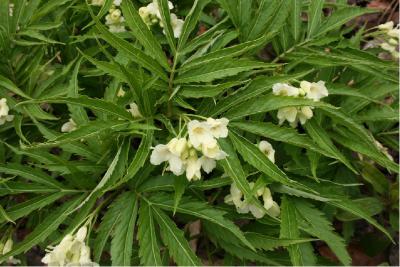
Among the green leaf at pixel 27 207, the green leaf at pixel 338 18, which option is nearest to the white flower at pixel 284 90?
the green leaf at pixel 338 18

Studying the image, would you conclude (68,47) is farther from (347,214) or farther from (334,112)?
(347,214)

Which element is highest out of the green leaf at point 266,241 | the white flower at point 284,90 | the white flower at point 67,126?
the white flower at point 284,90

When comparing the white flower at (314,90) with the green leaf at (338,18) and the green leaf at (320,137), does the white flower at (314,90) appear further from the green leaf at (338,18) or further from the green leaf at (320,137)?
the green leaf at (338,18)

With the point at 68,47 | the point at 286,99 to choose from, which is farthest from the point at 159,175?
the point at 68,47

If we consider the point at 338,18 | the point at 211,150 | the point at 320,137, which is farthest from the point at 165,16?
the point at 338,18

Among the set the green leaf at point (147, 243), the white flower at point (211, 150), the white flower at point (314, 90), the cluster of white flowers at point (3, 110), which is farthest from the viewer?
the cluster of white flowers at point (3, 110)

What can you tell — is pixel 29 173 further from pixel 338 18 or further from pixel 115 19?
pixel 338 18
